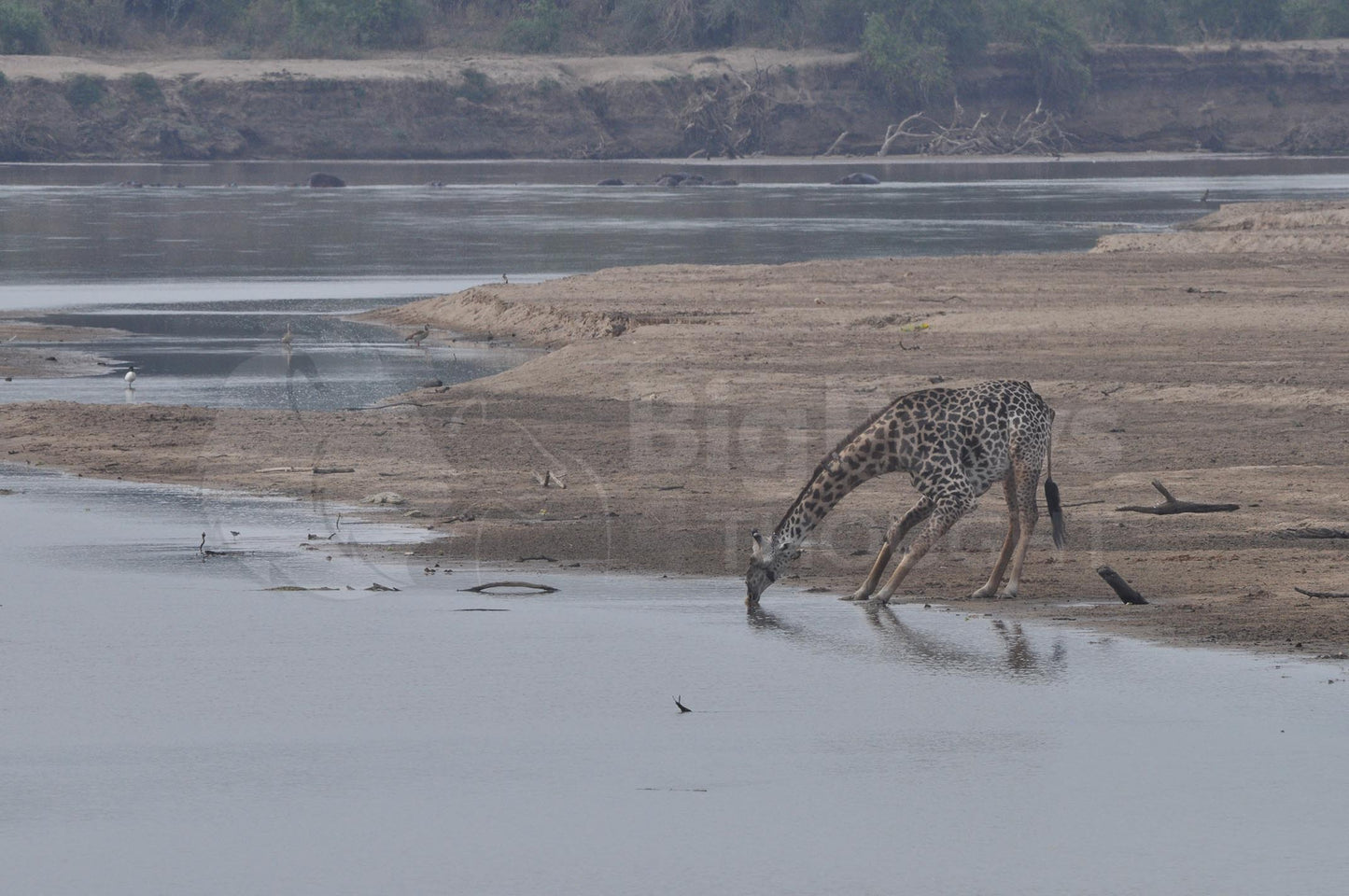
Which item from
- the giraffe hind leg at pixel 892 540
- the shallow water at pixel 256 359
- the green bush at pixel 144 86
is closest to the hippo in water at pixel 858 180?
the green bush at pixel 144 86

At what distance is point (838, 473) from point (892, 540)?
52 centimetres

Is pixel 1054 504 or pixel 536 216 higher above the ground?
pixel 536 216

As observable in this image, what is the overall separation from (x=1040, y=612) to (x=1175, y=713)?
74.1 inches

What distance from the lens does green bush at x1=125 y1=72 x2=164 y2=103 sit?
83062 mm

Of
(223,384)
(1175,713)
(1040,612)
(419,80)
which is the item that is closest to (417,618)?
(1040,612)

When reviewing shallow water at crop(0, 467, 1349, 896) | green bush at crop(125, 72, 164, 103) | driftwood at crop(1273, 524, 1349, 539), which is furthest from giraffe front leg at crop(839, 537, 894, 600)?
green bush at crop(125, 72, 164, 103)

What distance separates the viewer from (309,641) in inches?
424

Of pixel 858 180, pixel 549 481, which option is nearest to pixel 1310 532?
pixel 549 481

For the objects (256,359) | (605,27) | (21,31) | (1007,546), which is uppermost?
(605,27)

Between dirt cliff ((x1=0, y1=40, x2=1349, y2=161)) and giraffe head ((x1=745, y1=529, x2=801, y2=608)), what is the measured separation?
75982 mm

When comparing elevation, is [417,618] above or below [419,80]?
below

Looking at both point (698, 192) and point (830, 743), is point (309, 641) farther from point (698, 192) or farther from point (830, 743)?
point (698, 192)

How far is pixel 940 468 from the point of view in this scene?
37.2ft

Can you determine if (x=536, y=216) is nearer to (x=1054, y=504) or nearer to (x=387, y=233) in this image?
(x=387, y=233)
